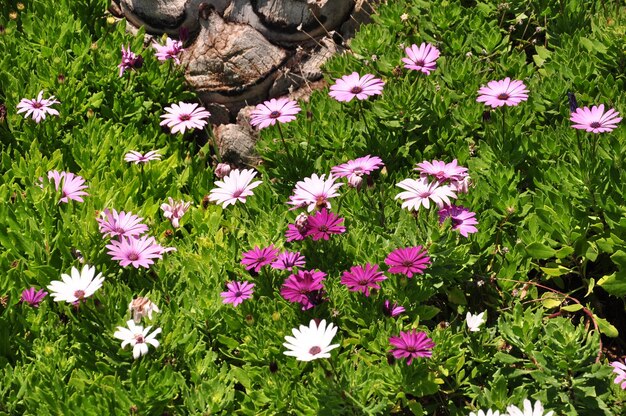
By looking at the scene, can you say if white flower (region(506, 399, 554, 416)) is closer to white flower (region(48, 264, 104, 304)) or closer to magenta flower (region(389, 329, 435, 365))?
magenta flower (region(389, 329, 435, 365))

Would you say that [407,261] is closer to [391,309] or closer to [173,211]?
[391,309]

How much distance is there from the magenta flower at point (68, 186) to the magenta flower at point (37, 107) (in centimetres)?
55

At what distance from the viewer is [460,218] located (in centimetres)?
339

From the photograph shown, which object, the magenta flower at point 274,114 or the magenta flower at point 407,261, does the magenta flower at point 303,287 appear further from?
the magenta flower at point 274,114

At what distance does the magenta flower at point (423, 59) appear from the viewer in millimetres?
4059

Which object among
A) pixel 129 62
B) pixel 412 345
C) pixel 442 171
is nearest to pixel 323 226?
pixel 442 171

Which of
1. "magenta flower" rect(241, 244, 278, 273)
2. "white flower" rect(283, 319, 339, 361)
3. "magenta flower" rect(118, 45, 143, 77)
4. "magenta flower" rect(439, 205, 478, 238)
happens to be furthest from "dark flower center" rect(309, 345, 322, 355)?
"magenta flower" rect(118, 45, 143, 77)

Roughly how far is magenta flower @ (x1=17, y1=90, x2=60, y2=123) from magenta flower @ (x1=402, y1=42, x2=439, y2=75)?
5.92 ft

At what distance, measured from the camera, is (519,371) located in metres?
3.19

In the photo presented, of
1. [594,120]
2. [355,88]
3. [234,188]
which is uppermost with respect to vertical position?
[355,88]

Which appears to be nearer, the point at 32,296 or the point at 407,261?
the point at 407,261

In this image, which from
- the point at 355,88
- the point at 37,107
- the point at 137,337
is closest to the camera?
the point at 137,337

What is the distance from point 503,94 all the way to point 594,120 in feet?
1.33

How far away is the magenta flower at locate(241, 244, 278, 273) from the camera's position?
3.38 metres
